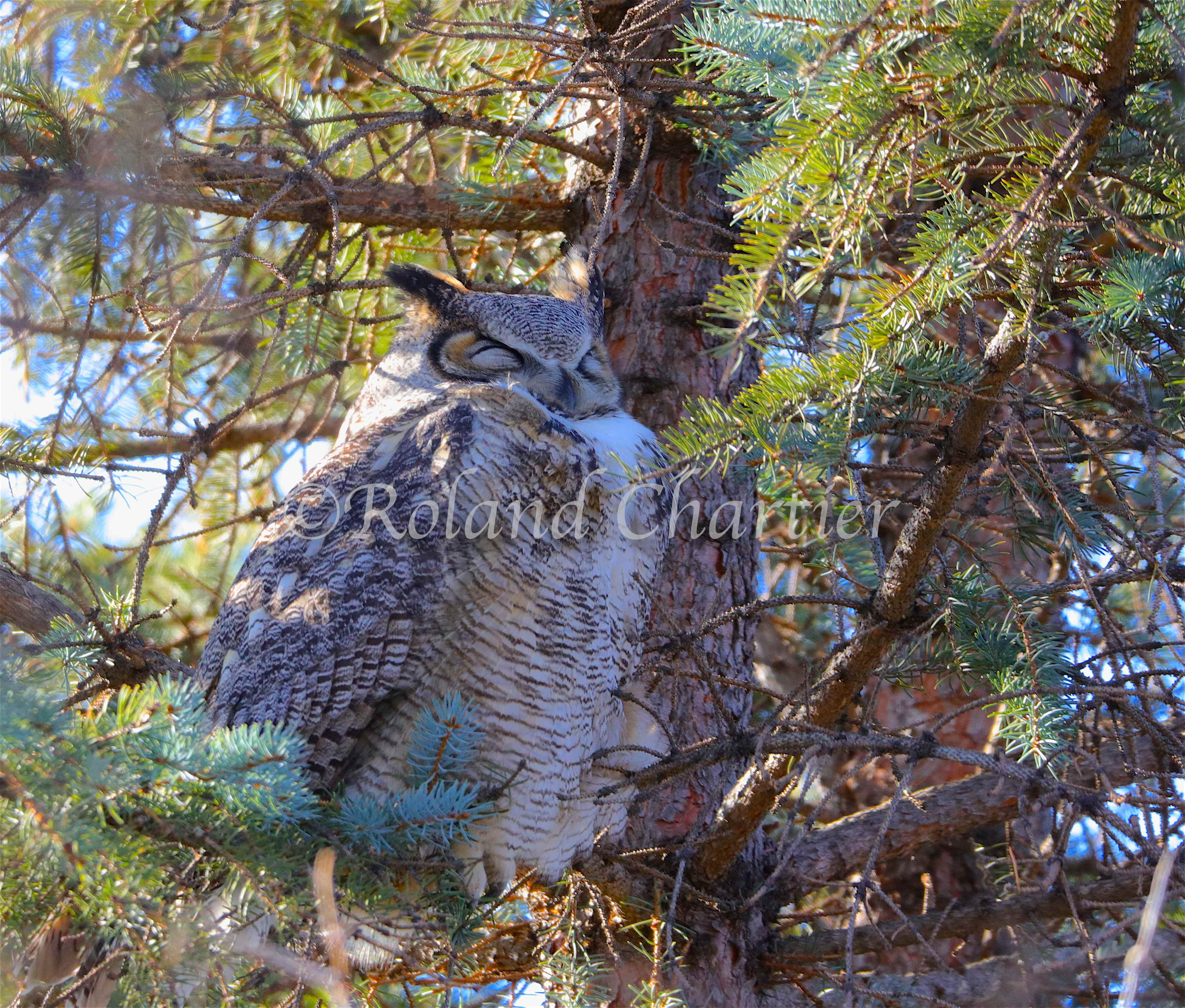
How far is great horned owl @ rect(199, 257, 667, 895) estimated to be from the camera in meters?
1.99

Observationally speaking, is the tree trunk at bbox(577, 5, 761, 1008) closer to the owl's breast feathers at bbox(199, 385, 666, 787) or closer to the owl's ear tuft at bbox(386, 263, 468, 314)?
the owl's breast feathers at bbox(199, 385, 666, 787)

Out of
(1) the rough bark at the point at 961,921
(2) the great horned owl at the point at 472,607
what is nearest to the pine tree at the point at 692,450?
(1) the rough bark at the point at 961,921

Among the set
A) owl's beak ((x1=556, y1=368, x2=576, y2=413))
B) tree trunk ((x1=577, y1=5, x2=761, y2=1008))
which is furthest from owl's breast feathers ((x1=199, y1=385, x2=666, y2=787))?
tree trunk ((x1=577, y1=5, x2=761, y2=1008))

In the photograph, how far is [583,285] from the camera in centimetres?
266

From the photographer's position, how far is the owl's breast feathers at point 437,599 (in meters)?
1.98

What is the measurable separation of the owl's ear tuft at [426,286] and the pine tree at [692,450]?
0.07 meters

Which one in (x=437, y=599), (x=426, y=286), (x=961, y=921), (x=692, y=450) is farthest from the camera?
(x=426, y=286)

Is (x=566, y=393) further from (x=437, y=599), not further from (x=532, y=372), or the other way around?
(x=437, y=599)

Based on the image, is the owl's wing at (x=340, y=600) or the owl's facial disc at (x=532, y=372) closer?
the owl's wing at (x=340, y=600)

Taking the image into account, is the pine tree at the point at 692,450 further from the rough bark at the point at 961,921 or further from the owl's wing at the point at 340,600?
the owl's wing at the point at 340,600

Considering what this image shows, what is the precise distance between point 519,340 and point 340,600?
0.75m

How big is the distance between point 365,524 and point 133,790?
0.99m

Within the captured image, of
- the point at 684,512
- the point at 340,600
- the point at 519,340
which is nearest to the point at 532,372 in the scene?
the point at 519,340

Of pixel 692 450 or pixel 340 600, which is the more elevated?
pixel 692 450
